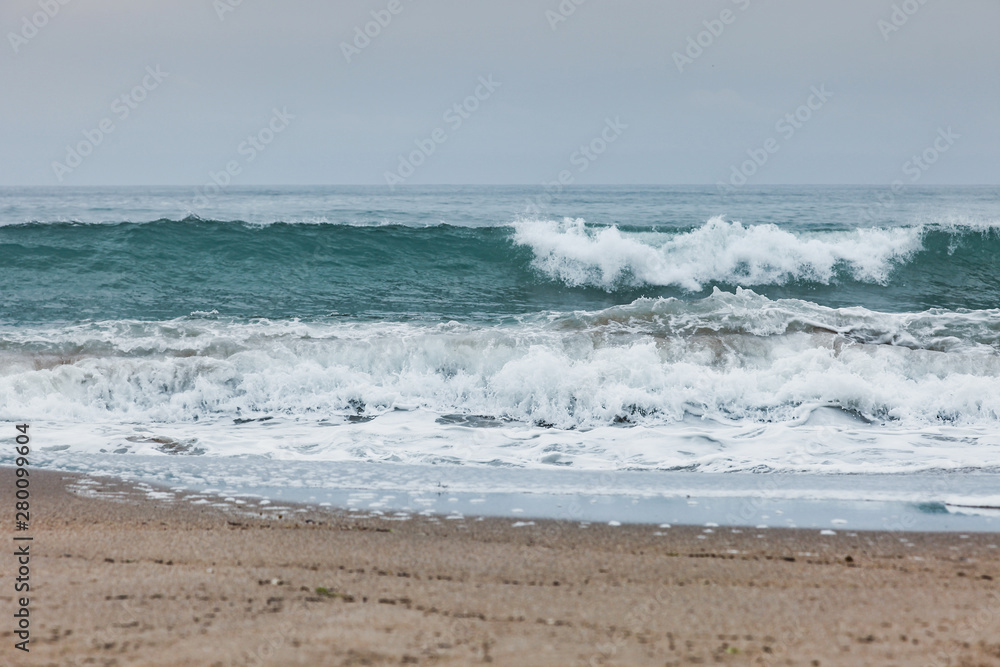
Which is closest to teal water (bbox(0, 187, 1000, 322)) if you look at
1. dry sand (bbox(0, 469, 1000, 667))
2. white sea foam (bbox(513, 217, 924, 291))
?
white sea foam (bbox(513, 217, 924, 291))

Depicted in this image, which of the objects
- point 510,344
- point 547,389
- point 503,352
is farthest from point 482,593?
point 510,344

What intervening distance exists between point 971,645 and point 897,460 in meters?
3.24

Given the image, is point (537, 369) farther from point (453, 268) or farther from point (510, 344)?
point (453, 268)

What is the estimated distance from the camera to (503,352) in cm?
848

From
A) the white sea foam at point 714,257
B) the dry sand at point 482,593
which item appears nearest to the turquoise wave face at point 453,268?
the white sea foam at point 714,257

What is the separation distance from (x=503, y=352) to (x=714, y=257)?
7.02 m

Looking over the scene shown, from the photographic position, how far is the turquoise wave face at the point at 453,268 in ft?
39.8

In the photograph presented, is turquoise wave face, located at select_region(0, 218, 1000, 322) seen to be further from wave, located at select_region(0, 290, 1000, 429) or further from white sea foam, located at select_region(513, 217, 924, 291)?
wave, located at select_region(0, 290, 1000, 429)

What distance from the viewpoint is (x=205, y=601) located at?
2.88 metres

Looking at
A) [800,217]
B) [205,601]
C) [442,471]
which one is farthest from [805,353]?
[800,217]

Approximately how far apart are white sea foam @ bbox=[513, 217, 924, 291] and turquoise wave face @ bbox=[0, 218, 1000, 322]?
0.03 m

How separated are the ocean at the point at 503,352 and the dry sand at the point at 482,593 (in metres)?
1.06

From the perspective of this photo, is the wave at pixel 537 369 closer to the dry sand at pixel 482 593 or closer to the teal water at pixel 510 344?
the teal water at pixel 510 344

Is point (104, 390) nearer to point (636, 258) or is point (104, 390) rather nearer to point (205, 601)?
point (205, 601)
